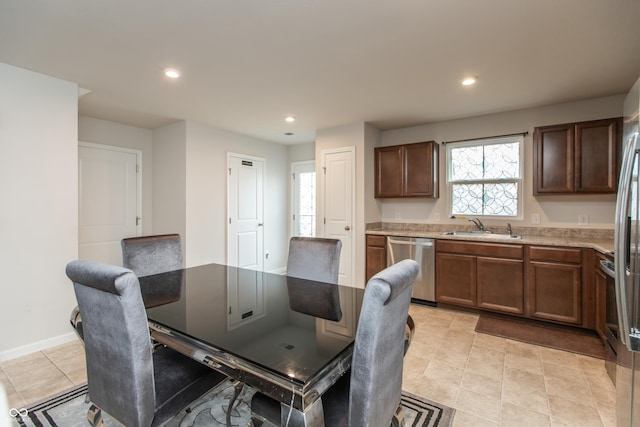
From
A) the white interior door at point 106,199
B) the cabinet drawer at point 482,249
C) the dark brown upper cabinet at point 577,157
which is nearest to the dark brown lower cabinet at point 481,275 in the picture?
the cabinet drawer at point 482,249

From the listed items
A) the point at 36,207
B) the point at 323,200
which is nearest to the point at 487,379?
the point at 323,200

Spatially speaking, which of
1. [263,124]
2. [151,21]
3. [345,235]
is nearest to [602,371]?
[345,235]

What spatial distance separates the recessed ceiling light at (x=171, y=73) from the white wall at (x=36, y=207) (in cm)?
Result: 99

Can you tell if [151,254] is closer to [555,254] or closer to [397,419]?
[397,419]

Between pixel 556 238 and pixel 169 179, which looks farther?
pixel 169 179

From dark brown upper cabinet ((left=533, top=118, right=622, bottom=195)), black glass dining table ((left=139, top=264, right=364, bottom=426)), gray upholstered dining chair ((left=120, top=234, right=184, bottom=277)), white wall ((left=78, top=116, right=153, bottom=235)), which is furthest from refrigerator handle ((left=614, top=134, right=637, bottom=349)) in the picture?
white wall ((left=78, top=116, right=153, bottom=235))

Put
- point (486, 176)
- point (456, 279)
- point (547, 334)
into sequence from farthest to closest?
1. point (486, 176)
2. point (456, 279)
3. point (547, 334)

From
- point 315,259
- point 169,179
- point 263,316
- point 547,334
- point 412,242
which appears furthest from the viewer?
point 169,179

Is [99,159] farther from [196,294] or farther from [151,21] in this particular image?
[196,294]

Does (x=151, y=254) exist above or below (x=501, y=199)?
below

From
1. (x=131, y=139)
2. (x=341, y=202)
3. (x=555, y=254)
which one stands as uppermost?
(x=131, y=139)

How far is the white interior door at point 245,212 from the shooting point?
15.8ft

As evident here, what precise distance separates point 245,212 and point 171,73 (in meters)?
2.68

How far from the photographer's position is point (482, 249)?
3.42 metres
